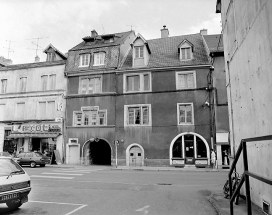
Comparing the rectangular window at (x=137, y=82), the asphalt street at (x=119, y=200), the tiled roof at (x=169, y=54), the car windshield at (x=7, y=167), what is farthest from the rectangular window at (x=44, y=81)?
the car windshield at (x=7, y=167)

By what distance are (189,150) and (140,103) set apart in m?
6.86

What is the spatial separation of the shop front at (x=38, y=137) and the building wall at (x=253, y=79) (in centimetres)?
2234

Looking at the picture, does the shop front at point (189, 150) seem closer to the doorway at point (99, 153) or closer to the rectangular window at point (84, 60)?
the doorway at point (99, 153)

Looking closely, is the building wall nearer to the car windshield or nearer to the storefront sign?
Answer: the car windshield

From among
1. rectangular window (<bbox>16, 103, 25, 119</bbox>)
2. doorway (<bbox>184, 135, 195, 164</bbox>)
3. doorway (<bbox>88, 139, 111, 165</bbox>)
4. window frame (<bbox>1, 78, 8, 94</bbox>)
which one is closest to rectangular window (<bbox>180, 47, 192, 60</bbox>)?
doorway (<bbox>184, 135, 195, 164</bbox>)

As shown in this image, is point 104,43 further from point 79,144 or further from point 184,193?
point 184,193

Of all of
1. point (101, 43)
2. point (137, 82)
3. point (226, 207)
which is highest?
point (101, 43)

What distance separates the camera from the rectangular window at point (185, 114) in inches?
953

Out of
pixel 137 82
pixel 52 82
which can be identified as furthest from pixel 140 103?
pixel 52 82

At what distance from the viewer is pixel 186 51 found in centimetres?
2583

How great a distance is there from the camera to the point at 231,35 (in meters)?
8.85

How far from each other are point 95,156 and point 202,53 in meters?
16.7

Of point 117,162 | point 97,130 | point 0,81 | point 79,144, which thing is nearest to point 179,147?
point 117,162

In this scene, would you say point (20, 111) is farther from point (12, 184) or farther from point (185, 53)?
point (12, 184)
